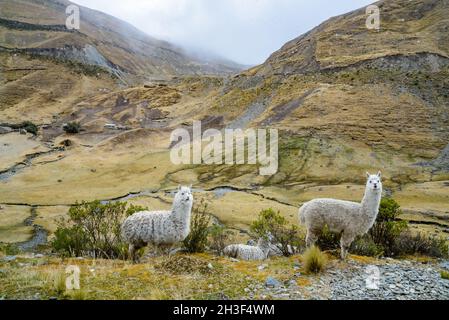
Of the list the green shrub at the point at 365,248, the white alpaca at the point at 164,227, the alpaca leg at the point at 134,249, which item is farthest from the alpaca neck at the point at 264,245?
the alpaca leg at the point at 134,249

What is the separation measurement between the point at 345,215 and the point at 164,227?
5902 millimetres

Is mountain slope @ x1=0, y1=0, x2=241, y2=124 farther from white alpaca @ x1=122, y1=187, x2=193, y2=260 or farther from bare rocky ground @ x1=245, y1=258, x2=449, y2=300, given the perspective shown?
bare rocky ground @ x1=245, y1=258, x2=449, y2=300

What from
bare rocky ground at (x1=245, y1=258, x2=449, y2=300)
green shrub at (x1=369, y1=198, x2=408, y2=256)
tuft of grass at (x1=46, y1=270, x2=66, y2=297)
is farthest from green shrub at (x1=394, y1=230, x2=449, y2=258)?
tuft of grass at (x1=46, y1=270, x2=66, y2=297)

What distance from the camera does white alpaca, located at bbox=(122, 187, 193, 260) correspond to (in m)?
11.4

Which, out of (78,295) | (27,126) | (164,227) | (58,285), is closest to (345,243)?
(164,227)

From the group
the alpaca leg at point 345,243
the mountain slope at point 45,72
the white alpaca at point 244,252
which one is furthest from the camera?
the mountain slope at point 45,72

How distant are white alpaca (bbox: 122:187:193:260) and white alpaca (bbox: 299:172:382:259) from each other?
432 cm

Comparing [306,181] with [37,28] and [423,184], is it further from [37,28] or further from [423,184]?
[37,28]

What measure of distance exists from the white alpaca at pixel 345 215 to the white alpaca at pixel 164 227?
4.32 meters

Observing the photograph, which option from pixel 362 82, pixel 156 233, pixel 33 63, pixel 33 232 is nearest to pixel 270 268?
pixel 156 233

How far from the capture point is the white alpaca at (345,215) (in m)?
11.5

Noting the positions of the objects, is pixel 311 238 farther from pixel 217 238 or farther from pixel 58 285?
pixel 58 285

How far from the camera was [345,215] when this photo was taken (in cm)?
1193

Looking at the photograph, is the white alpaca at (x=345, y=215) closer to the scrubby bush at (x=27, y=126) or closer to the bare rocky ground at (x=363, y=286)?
the bare rocky ground at (x=363, y=286)
